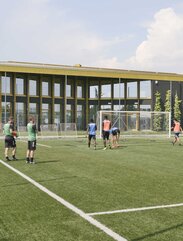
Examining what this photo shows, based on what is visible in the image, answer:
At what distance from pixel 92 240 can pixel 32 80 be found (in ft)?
159

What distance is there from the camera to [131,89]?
57312 millimetres

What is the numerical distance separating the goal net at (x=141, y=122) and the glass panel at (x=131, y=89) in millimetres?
15089

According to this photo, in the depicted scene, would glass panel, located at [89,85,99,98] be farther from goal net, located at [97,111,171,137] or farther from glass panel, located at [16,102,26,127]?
goal net, located at [97,111,171,137]

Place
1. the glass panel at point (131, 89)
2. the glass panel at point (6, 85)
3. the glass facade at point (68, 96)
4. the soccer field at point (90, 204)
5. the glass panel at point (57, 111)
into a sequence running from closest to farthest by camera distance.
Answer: the soccer field at point (90, 204)
the glass panel at point (6, 85)
the glass facade at point (68, 96)
the glass panel at point (57, 111)
the glass panel at point (131, 89)

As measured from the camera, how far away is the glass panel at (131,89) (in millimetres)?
56969

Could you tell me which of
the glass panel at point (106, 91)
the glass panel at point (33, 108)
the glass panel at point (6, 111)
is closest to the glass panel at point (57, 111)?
the glass panel at point (33, 108)

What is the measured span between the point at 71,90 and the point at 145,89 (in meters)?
10.8

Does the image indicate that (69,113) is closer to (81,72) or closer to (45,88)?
(45,88)

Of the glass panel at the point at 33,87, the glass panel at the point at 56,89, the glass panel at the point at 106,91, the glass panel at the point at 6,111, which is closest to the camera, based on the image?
the glass panel at the point at 6,111

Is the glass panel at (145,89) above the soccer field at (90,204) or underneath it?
above

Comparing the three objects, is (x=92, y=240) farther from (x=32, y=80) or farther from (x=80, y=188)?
(x=32, y=80)

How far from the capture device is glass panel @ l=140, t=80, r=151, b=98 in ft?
182

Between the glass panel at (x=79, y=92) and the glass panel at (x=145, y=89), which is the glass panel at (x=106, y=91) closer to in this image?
the glass panel at (x=79, y=92)

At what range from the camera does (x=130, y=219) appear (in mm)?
6500
